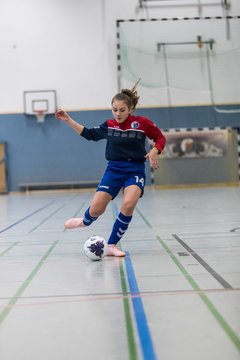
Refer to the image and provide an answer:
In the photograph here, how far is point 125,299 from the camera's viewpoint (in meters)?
2.74

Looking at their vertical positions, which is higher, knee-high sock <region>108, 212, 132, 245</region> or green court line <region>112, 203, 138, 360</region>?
knee-high sock <region>108, 212, 132, 245</region>

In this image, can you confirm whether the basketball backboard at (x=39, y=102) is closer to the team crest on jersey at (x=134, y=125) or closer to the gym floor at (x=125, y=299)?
the gym floor at (x=125, y=299)

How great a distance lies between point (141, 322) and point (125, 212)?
2055 millimetres

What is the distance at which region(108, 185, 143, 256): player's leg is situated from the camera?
167 inches

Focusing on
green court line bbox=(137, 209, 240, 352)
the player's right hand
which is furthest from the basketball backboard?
green court line bbox=(137, 209, 240, 352)

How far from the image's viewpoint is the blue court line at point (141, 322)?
1.92 metres

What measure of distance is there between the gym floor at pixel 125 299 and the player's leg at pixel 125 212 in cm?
18

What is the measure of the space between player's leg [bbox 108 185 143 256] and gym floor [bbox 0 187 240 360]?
176 mm

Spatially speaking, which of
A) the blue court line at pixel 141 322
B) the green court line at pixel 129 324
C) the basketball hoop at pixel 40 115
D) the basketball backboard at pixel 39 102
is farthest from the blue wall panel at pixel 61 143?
the green court line at pixel 129 324

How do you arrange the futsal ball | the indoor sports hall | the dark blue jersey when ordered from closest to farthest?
the futsal ball → the dark blue jersey → the indoor sports hall

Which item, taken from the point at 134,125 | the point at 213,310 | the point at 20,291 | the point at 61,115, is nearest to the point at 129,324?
the point at 213,310

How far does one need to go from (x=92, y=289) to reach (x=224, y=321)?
1.00 metres

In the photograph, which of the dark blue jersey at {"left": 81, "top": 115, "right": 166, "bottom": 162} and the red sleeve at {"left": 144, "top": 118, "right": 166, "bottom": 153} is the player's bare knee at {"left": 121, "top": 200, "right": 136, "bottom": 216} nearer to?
the dark blue jersey at {"left": 81, "top": 115, "right": 166, "bottom": 162}

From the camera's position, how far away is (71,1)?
16.5m
